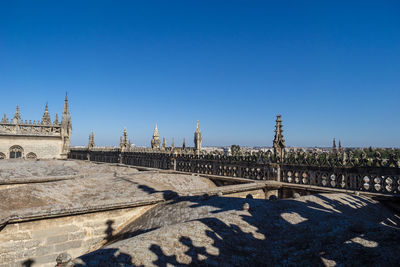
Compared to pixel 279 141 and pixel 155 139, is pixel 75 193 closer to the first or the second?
pixel 279 141

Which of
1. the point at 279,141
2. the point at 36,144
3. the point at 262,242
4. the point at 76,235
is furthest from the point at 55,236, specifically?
the point at 36,144

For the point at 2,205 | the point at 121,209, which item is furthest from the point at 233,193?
the point at 2,205

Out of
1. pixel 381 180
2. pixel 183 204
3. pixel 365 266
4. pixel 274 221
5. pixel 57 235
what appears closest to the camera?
pixel 365 266

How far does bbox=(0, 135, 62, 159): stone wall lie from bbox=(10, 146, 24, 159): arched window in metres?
0.31

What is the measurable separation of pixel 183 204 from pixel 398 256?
17.7 ft

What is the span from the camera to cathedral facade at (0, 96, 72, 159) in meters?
33.2

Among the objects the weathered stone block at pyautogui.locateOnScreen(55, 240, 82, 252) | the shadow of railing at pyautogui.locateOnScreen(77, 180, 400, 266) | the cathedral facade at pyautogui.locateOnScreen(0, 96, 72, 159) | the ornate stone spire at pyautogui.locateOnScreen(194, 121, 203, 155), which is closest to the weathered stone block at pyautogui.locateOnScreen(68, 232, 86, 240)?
the weathered stone block at pyautogui.locateOnScreen(55, 240, 82, 252)

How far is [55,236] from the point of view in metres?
7.72

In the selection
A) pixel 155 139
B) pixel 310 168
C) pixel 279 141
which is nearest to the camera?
pixel 310 168

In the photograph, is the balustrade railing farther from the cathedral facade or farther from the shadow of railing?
the cathedral facade

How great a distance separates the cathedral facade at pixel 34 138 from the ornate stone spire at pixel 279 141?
30.2 m

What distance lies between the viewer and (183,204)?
28.0 ft

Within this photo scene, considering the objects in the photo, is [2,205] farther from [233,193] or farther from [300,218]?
[300,218]

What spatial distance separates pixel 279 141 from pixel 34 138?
105 feet
